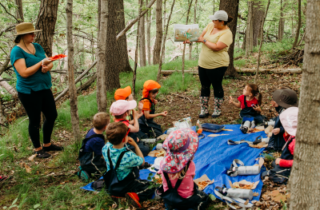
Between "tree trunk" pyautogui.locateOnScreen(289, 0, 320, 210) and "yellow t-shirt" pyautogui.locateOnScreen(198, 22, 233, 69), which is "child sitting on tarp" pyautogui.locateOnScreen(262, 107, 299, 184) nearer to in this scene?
"tree trunk" pyautogui.locateOnScreen(289, 0, 320, 210)

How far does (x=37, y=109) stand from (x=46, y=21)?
169 centimetres

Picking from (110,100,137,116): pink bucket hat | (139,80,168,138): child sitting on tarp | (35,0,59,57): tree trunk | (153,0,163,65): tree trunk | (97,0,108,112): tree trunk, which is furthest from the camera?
(153,0,163,65): tree trunk

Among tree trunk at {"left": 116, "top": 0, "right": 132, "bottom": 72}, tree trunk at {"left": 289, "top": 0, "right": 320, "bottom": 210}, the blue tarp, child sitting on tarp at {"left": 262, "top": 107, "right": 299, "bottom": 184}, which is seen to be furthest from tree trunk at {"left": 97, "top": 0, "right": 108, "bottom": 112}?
tree trunk at {"left": 116, "top": 0, "right": 132, "bottom": 72}

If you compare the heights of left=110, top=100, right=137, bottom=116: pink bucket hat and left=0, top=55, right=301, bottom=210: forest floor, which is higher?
left=110, top=100, right=137, bottom=116: pink bucket hat

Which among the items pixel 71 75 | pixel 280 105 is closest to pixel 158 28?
pixel 71 75

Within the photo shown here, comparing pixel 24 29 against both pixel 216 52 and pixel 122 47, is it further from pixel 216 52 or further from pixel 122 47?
pixel 122 47

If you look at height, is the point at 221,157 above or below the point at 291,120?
below

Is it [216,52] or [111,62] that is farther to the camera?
[111,62]

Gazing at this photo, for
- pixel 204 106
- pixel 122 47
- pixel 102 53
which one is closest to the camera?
pixel 102 53

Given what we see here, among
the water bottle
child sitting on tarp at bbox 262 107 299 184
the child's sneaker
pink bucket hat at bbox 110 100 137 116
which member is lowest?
the child's sneaker

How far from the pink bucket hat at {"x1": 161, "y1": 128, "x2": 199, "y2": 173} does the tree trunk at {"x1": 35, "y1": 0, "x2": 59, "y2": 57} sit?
3301 millimetres

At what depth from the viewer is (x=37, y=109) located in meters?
3.63

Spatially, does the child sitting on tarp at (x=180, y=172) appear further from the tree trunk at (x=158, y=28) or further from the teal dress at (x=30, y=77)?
the tree trunk at (x=158, y=28)

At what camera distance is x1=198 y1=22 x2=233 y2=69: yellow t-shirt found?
4480mm
